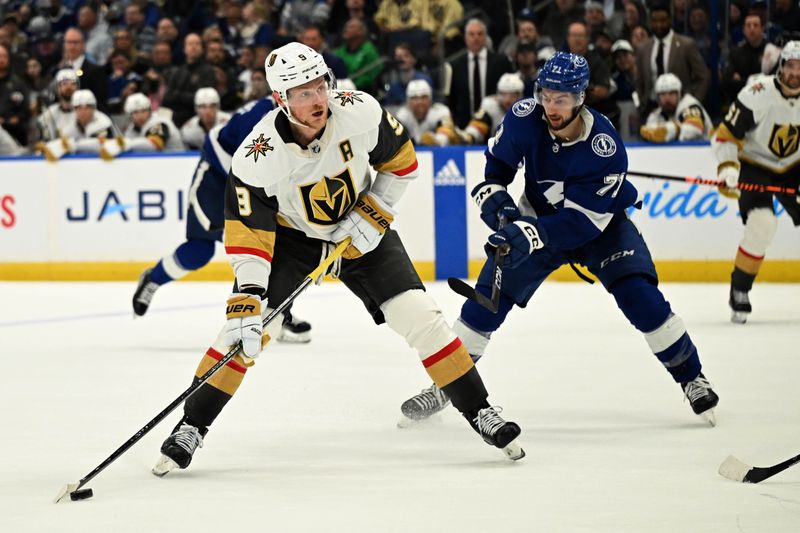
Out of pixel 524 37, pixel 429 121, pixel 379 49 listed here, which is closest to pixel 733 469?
pixel 429 121

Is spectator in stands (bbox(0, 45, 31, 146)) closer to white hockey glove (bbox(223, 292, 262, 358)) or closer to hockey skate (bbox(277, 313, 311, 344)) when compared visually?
hockey skate (bbox(277, 313, 311, 344))

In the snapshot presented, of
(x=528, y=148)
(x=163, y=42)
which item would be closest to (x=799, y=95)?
(x=528, y=148)

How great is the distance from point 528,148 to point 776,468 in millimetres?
1431

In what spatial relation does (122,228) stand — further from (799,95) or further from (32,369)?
(799,95)

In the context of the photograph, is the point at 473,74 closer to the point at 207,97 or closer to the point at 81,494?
the point at 207,97

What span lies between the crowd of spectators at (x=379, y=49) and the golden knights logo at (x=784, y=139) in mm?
2155

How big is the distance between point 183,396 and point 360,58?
6.75 meters

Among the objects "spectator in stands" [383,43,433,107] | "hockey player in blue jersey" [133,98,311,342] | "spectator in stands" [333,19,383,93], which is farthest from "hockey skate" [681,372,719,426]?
"spectator in stands" [333,19,383,93]

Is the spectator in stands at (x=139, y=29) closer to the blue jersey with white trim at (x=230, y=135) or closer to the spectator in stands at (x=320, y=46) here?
the spectator in stands at (x=320, y=46)

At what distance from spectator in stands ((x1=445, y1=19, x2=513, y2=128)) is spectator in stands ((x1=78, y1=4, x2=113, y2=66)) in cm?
369

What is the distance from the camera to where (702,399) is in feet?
14.4

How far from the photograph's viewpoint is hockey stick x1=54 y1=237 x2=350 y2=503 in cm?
354

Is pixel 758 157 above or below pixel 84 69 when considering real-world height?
above

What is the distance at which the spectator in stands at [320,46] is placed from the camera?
9227 mm
